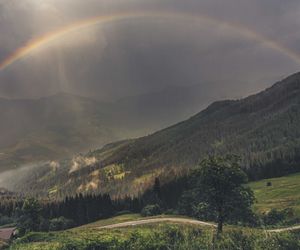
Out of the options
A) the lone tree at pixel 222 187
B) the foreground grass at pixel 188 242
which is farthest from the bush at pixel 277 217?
the foreground grass at pixel 188 242

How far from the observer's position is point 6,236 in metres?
163

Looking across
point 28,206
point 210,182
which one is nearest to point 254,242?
point 210,182

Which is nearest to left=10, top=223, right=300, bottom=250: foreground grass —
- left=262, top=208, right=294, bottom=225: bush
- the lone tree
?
the lone tree

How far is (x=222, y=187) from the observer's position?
317 ft

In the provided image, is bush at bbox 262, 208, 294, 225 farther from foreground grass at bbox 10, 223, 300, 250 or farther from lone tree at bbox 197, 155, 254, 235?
foreground grass at bbox 10, 223, 300, 250

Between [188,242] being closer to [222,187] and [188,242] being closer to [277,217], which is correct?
[222,187]

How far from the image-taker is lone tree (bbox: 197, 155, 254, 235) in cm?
9612

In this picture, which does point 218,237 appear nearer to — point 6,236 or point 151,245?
point 151,245

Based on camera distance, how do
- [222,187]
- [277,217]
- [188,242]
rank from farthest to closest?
1. [277,217]
2. [222,187]
3. [188,242]

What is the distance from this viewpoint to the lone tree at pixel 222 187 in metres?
96.1

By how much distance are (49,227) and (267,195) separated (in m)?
106

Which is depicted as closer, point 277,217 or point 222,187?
point 222,187

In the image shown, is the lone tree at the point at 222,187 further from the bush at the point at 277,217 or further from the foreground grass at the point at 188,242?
the bush at the point at 277,217

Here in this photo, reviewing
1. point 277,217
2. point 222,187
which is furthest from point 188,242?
point 277,217
